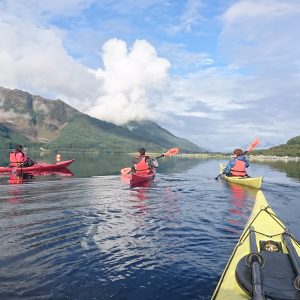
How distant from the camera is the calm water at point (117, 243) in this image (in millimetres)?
8656

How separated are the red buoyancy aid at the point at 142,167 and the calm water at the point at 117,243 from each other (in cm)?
759

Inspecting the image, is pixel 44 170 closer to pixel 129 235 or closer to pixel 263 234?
pixel 129 235

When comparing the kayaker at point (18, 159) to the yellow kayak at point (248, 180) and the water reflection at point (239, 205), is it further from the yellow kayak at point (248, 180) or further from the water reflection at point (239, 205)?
the water reflection at point (239, 205)

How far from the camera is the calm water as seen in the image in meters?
8.66

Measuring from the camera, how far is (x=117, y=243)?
1191cm

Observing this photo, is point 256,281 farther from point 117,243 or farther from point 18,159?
point 18,159

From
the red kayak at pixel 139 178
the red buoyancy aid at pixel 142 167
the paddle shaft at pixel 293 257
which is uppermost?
the red buoyancy aid at pixel 142 167

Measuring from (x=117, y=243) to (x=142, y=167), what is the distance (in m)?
18.3

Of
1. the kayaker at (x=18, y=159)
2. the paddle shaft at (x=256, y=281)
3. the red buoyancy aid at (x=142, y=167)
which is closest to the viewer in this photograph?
the paddle shaft at (x=256, y=281)

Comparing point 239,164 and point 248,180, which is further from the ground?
point 239,164

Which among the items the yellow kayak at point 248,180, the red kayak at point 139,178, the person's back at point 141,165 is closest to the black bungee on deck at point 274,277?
the yellow kayak at point 248,180

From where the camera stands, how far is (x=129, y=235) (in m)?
13.0

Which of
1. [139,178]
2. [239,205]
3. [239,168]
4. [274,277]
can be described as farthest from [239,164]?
[274,277]

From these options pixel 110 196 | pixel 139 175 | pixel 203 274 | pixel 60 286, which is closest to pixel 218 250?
pixel 203 274
